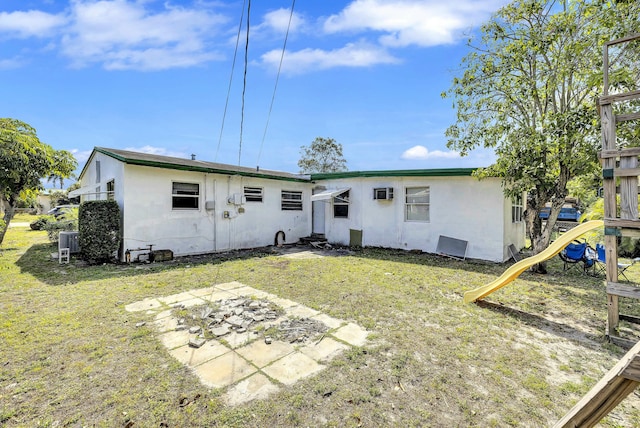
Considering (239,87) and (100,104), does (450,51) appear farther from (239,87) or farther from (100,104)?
(100,104)

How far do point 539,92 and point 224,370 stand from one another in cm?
998

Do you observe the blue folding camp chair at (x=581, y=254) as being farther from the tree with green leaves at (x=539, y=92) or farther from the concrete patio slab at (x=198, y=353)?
the concrete patio slab at (x=198, y=353)

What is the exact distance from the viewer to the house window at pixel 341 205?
12.9 meters

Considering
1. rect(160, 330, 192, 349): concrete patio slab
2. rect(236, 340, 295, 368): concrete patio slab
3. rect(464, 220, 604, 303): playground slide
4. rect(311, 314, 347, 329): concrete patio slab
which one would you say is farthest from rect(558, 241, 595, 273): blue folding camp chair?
rect(160, 330, 192, 349): concrete patio slab

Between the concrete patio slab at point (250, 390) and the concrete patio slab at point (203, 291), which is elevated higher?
the concrete patio slab at point (203, 291)

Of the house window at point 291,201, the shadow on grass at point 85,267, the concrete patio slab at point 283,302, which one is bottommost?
the concrete patio slab at point 283,302

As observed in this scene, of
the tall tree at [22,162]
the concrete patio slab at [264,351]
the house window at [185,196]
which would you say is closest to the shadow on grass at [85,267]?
the house window at [185,196]

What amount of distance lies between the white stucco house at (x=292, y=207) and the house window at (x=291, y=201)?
0.16 ft

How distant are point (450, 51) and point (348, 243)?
8.06 meters

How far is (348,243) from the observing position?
12711 millimetres

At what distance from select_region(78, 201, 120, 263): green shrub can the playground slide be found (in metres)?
9.56

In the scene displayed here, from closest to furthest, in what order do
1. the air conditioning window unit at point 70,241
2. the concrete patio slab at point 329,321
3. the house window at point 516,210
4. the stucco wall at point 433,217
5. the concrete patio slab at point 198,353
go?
the concrete patio slab at point 198,353
the concrete patio slab at point 329,321
the air conditioning window unit at point 70,241
the stucco wall at point 433,217
the house window at point 516,210

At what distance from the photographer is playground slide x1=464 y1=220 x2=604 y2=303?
460 centimetres

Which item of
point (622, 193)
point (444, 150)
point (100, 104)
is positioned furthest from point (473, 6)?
point (100, 104)
